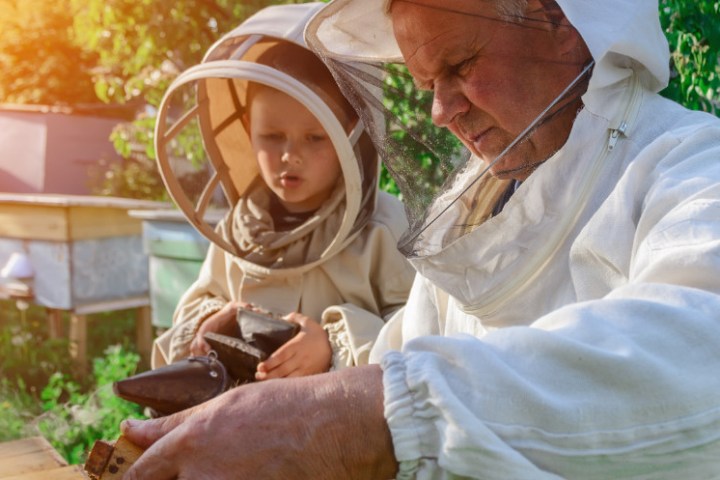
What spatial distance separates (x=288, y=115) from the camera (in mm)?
2404

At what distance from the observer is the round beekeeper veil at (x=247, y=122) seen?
2293 mm

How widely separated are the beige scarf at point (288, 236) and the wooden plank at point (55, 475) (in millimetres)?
1003

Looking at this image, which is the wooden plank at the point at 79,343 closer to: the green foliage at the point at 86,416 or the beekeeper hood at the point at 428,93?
the green foliage at the point at 86,416

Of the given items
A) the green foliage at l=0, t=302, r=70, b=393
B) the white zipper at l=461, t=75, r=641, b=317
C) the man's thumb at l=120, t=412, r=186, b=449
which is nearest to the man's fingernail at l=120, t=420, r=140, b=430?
the man's thumb at l=120, t=412, r=186, b=449

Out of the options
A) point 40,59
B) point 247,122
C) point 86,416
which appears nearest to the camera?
point 247,122

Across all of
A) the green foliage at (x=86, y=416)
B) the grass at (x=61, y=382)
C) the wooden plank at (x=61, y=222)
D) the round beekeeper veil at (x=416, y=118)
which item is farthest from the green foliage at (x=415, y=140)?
the wooden plank at (x=61, y=222)

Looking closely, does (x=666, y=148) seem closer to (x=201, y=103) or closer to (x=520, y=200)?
(x=520, y=200)

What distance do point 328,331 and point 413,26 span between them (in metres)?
1.10

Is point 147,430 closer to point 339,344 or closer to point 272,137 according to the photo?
point 339,344

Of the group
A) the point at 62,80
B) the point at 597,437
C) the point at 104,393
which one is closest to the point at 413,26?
the point at 597,437

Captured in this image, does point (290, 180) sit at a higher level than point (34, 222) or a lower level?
higher

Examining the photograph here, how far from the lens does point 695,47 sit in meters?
2.16

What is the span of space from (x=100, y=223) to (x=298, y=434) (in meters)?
4.36

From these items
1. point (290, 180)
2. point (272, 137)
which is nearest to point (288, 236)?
point (290, 180)
